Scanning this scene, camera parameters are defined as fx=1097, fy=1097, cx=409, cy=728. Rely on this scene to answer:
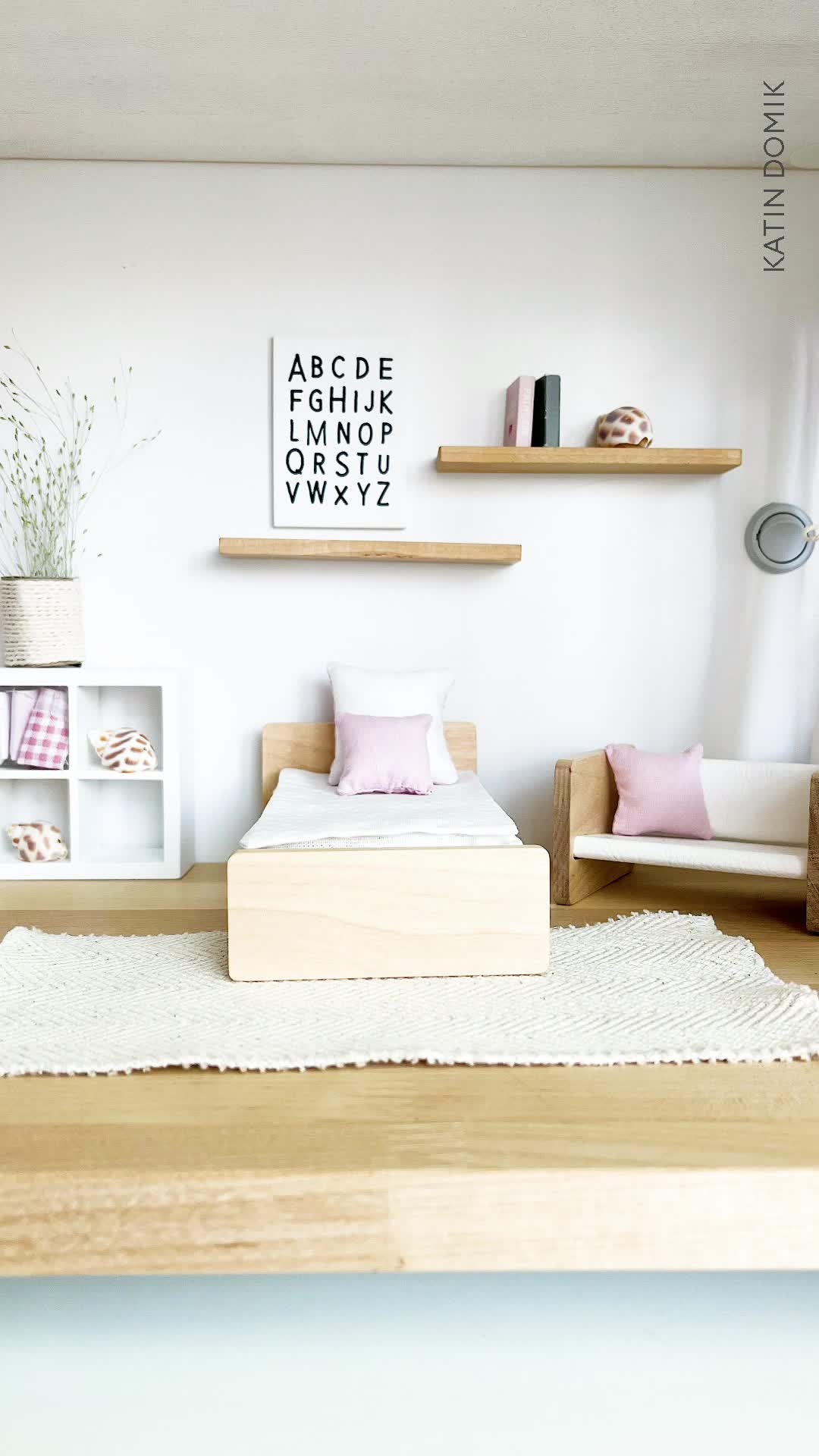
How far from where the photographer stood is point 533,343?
396 centimetres

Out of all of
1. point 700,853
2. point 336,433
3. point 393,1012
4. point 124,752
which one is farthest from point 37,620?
point 700,853

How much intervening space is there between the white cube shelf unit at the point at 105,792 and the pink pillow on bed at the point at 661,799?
1487 mm

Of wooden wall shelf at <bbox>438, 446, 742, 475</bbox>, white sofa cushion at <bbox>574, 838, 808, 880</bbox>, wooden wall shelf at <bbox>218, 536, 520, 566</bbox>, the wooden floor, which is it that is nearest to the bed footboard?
the wooden floor

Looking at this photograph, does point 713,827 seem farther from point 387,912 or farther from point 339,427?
point 339,427

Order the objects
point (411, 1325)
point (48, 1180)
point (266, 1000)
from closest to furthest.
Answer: point (48, 1180) → point (411, 1325) → point (266, 1000)

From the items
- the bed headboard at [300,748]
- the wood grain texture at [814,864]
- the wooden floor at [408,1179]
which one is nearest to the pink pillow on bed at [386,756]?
the bed headboard at [300,748]

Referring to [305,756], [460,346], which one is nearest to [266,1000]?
[305,756]

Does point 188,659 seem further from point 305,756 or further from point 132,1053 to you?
point 132,1053

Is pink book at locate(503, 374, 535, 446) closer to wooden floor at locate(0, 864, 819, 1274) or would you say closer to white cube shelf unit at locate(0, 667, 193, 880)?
white cube shelf unit at locate(0, 667, 193, 880)

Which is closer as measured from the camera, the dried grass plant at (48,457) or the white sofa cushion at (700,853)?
the white sofa cushion at (700,853)

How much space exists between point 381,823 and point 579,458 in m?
1.65

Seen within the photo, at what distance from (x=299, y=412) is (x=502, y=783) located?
1.53 meters

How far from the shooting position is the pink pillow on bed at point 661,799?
3436mm

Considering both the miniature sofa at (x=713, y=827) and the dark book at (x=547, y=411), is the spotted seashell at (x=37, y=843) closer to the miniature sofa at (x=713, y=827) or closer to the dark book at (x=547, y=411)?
the miniature sofa at (x=713, y=827)
